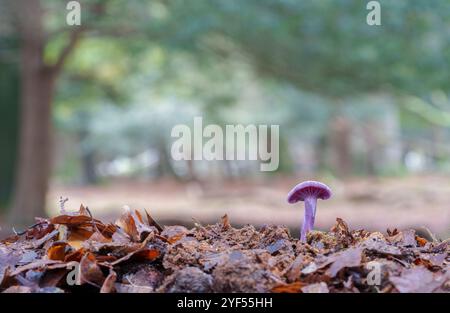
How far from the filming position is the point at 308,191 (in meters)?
1.50

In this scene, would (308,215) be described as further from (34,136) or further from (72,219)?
(34,136)

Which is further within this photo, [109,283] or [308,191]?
[308,191]

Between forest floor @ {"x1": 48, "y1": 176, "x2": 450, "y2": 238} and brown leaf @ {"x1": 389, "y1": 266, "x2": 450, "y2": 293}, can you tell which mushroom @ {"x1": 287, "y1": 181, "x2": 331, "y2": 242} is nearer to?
brown leaf @ {"x1": 389, "y1": 266, "x2": 450, "y2": 293}

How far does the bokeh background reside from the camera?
9.09 meters

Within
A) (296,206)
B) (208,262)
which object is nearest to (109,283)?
(208,262)

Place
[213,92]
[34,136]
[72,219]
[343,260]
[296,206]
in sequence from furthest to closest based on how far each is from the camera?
1. [213,92]
2. [296,206]
3. [34,136]
4. [72,219]
5. [343,260]

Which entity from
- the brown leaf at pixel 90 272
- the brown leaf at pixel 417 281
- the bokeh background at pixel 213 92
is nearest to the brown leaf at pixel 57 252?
the brown leaf at pixel 90 272

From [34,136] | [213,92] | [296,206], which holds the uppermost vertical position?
[213,92]

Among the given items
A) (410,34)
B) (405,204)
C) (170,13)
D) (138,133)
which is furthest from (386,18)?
(138,133)

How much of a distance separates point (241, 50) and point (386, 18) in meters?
2.81

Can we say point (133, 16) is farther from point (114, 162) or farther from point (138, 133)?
point (114, 162)

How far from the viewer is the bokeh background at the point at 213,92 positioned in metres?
9.09

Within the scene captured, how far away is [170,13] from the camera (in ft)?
30.3

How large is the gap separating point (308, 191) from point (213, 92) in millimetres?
16656
